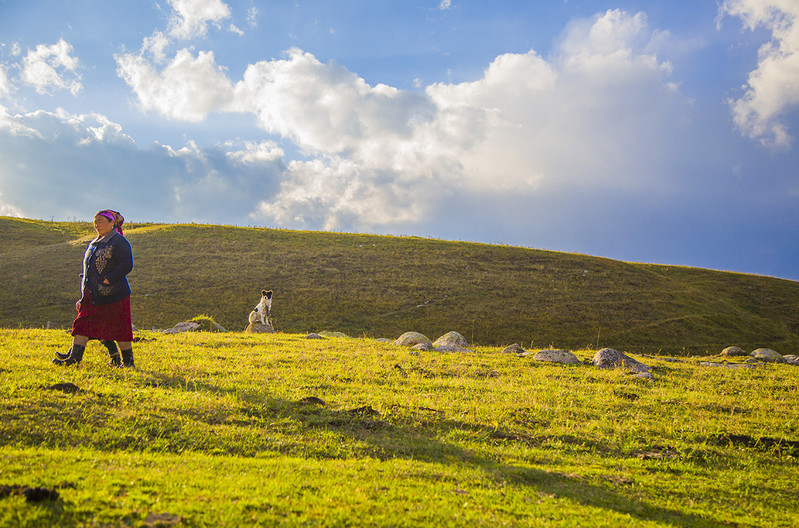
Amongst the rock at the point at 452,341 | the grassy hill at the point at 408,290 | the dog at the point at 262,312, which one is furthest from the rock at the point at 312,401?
the grassy hill at the point at 408,290

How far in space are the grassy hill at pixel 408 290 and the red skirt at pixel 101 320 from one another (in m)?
23.8

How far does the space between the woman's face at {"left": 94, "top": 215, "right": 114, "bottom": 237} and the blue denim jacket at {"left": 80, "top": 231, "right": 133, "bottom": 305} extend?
20 cm

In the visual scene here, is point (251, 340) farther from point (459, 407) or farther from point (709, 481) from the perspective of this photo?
point (709, 481)

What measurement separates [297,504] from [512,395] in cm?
804

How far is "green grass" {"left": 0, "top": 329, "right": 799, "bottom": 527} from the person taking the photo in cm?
506

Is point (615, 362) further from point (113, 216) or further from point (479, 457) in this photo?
point (113, 216)

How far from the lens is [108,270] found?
1123 cm

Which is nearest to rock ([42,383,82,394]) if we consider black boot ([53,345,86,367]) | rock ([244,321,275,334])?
black boot ([53,345,86,367])

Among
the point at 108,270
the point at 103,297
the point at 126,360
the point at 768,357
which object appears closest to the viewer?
the point at 103,297

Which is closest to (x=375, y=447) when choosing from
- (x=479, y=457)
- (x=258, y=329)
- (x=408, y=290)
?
(x=479, y=457)

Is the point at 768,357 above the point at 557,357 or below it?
above

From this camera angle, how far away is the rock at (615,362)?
1719cm

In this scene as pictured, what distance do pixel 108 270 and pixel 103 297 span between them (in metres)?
0.64

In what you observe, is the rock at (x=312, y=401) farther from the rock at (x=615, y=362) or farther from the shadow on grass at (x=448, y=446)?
the rock at (x=615, y=362)
